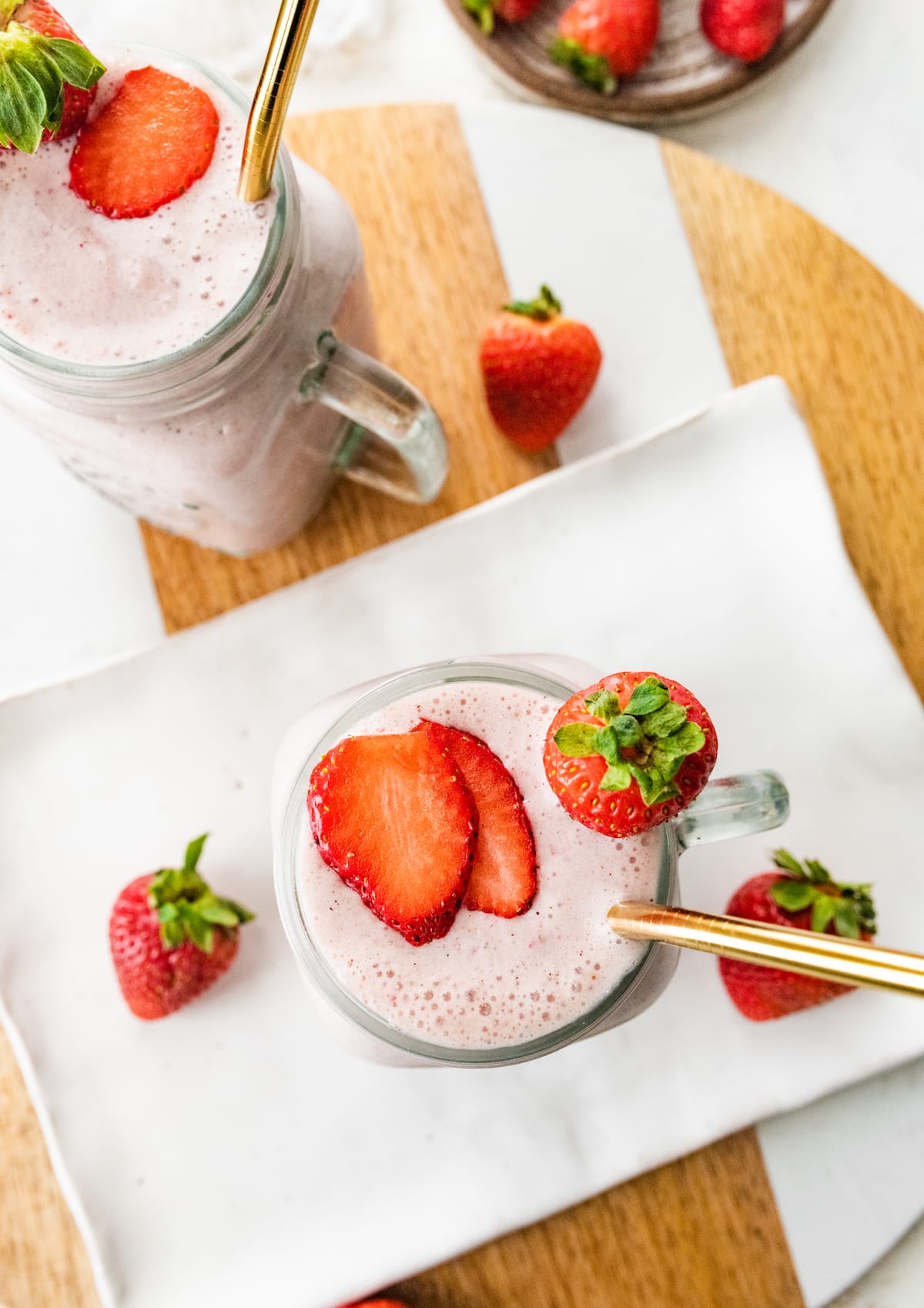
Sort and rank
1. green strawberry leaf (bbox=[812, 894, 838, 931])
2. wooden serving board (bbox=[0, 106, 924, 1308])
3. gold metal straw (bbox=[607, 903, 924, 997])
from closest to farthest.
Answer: gold metal straw (bbox=[607, 903, 924, 997]) → green strawberry leaf (bbox=[812, 894, 838, 931]) → wooden serving board (bbox=[0, 106, 924, 1308])

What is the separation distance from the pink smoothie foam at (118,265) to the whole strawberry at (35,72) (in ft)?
0.12

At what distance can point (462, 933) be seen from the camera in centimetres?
64

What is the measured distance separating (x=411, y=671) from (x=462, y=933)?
0.51 ft

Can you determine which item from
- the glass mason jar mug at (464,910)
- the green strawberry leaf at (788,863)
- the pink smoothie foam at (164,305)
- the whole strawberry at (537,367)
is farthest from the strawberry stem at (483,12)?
the green strawberry leaf at (788,863)

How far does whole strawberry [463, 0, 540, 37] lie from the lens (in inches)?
42.5

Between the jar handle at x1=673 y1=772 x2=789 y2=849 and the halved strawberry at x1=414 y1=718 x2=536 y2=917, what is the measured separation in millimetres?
113

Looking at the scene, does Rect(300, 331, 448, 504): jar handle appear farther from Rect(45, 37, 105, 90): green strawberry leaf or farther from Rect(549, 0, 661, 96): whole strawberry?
Rect(549, 0, 661, 96): whole strawberry

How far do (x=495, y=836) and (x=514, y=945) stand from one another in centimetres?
6

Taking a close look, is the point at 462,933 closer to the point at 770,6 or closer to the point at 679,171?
the point at 679,171

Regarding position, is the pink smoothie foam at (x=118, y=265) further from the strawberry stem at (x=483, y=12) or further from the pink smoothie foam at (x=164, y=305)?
the strawberry stem at (x=483, y=12)

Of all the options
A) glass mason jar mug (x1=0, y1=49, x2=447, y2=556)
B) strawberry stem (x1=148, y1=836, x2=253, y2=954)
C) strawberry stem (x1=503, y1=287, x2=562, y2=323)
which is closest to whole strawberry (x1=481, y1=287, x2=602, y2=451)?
strawberry stem (x1=503, y1=287, x2=562, y2=323)

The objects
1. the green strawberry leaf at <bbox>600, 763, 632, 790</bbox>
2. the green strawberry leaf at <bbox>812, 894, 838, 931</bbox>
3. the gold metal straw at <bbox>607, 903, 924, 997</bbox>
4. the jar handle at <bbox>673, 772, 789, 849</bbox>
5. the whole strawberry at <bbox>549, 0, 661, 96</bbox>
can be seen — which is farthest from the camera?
the whole strawberry at <bbox>549, 0, 661, 96</bbox>

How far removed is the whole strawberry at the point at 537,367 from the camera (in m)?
0.90

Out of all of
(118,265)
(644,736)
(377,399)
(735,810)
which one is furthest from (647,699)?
(118,265)
